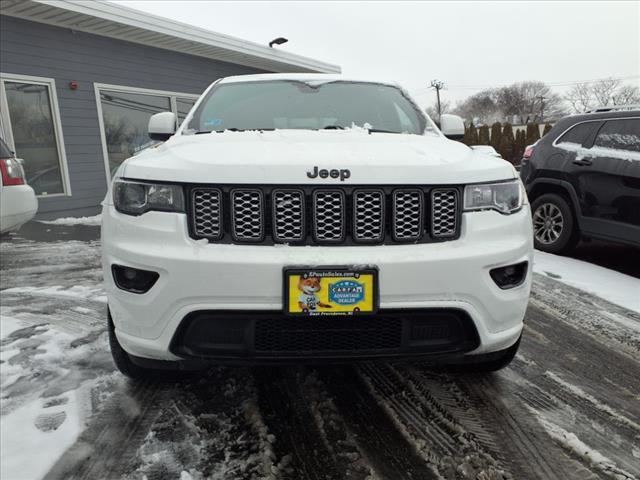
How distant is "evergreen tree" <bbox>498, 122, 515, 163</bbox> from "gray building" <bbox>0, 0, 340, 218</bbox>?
14657 mm

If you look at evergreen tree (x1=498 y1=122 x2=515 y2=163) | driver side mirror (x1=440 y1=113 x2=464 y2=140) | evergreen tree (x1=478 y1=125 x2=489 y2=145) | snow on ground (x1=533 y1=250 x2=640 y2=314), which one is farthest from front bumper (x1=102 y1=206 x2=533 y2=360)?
evergreen tree (x1=478 y1=125 x2=489 y2=145)

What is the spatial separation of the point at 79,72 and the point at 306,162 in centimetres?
867

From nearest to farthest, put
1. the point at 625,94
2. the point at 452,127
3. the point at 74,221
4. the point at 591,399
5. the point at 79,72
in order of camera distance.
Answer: the point at 591,399 → the point at 452,127 → the point at 74,221 → the point at 79,72 → the point at 625,94

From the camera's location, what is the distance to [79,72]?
885 cm

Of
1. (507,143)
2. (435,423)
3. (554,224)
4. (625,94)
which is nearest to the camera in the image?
(435,423)

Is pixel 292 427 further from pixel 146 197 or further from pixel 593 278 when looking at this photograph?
pixel 593 278

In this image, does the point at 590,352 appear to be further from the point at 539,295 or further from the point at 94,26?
the point at 94,26

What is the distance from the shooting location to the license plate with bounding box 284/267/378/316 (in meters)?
1.85

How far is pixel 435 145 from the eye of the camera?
96.9 inches

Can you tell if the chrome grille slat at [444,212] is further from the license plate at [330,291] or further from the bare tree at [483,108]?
the bare tree at [483,108]

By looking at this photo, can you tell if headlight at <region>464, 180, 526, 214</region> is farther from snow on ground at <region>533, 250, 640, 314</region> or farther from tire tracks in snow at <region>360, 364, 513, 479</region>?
snow on ground at <region>533, 250, 640, 314</region>

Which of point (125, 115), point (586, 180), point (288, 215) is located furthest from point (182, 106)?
point (288, 215)

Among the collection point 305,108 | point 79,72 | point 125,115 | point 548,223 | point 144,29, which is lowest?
point 548,223

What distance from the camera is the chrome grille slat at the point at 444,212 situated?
6.61 feet
